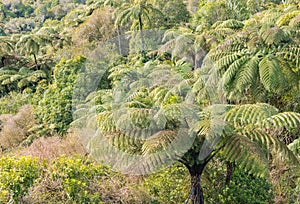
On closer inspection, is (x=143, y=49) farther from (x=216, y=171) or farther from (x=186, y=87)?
(x=216, y=171)

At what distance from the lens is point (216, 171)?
14.3 feet

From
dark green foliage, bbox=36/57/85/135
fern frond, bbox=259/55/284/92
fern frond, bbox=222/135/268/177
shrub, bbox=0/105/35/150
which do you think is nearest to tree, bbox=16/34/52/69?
dark green foliage, bbox=36/57/85/135

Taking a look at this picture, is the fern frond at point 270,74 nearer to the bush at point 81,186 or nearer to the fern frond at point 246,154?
the fern frond at point 246,154

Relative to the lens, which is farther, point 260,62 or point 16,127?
point 16,127

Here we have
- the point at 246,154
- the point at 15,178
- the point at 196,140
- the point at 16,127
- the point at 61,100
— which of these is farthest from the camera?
the point at 16,127

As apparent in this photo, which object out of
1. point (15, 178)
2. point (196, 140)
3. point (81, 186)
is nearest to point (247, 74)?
point (196, 140)

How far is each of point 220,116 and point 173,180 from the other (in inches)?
44.7

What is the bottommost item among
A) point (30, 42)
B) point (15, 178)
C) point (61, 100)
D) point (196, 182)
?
point (61, 100)

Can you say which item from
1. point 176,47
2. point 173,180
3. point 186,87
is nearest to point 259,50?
point 186,87

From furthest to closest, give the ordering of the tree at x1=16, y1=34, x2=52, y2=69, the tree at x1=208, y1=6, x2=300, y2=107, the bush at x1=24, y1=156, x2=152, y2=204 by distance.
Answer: the tree at x1=16, y1=34, x2=52, y2=69 < the tree at x1=208, y1=6, x2=300, y2=107 < the bush at x1=24, y1=156, x2=152, y2=204

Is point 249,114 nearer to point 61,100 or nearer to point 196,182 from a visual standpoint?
point 196,182

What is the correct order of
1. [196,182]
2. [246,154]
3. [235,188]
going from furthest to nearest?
1. [235,188]
2. [196,182]
3. [246,154]

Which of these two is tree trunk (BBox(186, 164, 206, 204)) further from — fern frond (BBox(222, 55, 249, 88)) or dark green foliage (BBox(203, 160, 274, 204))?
fern frond (BBox(222, 55, 249, 88))

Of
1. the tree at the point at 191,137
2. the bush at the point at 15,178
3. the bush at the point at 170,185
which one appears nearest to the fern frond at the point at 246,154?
the tree at the point at 191,137
